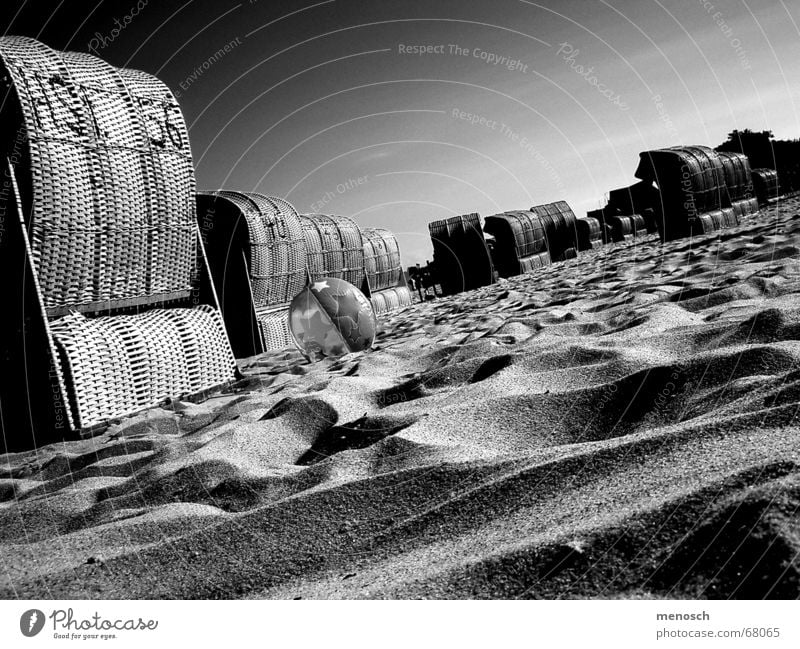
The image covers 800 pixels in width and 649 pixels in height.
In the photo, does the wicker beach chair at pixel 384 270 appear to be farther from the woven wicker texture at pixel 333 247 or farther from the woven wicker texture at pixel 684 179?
the woven wicker texture at pixel 684 179

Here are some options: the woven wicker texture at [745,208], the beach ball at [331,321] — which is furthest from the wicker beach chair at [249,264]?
the woven wicker texture at [745,208]

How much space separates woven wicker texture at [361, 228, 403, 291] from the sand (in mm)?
7277

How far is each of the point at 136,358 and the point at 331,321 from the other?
1.55 meters

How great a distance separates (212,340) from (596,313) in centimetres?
255

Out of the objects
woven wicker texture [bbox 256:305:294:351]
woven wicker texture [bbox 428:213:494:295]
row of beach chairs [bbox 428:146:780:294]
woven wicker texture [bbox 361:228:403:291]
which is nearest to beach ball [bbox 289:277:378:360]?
woven wicker texture [bbox 256:305:294:351]

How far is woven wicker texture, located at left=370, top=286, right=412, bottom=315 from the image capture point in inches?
400

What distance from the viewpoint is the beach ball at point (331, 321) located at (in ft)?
16.4

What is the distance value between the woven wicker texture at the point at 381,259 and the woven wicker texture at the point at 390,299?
4.9 inches

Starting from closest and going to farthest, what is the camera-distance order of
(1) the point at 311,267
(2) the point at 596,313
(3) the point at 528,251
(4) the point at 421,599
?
(4) the point at 421,599 → (2) the point at 596,313 → (1) the point at 311,267 → (3) the point at 528,251

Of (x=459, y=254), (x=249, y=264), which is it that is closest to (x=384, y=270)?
(x=459, y=254)

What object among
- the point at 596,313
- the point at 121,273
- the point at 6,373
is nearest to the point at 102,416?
the point at 6,373

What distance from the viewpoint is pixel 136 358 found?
3.88m

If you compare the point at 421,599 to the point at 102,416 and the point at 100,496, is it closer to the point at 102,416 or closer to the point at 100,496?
the point at 100,496

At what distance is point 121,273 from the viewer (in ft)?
13.4
